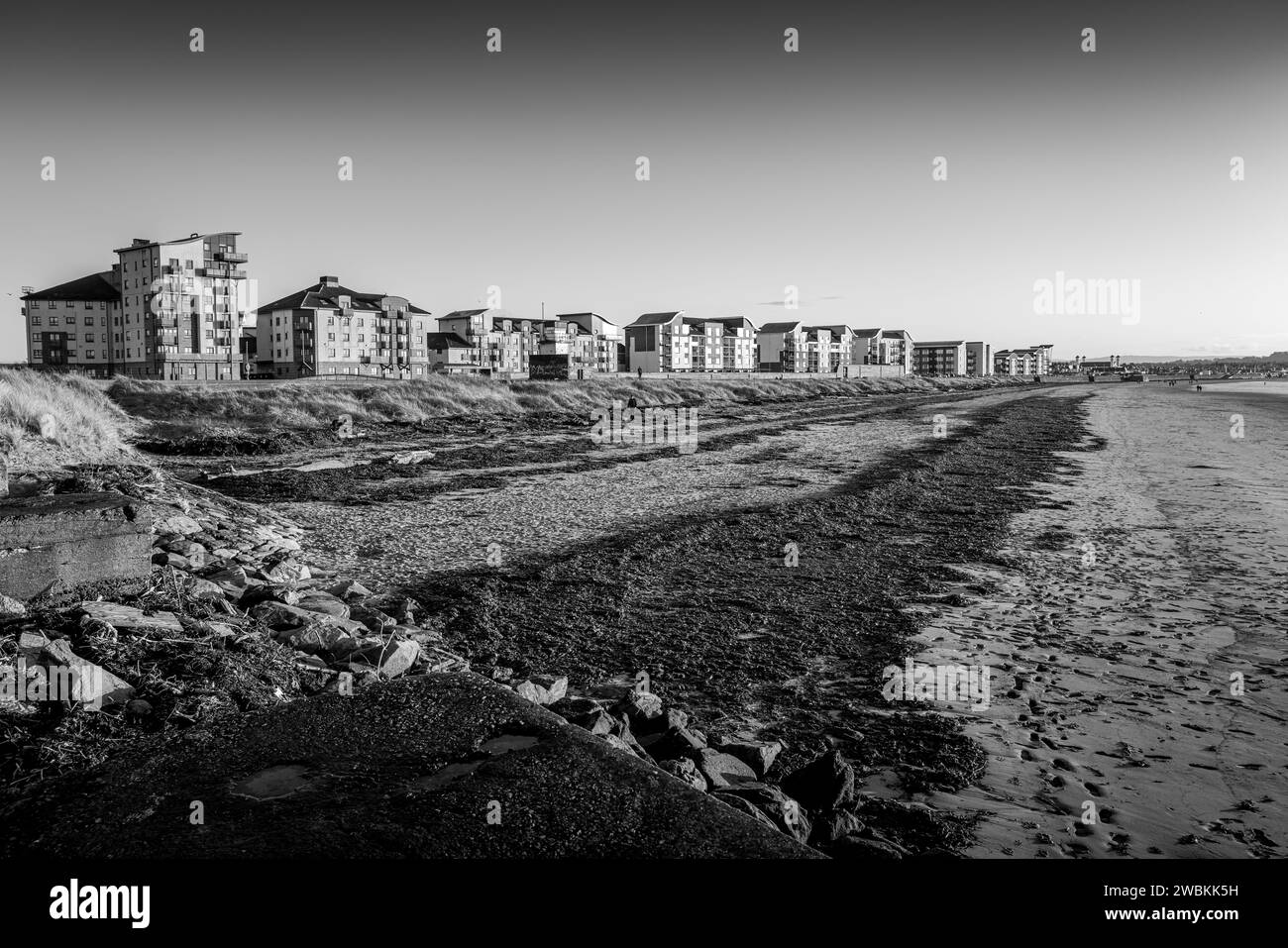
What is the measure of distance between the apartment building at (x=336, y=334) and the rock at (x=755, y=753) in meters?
95.8

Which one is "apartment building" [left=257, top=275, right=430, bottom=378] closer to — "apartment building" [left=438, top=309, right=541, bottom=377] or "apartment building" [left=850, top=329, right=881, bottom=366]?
"apartment building" [left=438, top=309, right=541, bottom=377]

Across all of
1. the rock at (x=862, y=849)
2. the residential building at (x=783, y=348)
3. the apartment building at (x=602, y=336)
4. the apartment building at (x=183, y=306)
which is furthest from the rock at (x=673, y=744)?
the residential building at (x=783, y=348)

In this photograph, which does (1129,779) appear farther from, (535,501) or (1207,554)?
(535,501)

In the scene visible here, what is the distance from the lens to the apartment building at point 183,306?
8862 centimetres

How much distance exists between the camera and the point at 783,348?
16400 centimetres

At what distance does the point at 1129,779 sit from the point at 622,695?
3800 mm

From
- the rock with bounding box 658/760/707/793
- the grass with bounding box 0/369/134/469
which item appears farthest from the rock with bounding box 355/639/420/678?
the grass with bounding box 0/369/134/469

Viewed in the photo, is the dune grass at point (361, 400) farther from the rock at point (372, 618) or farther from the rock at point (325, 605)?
the rock at point (372, 618)

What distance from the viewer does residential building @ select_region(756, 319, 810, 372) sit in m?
163

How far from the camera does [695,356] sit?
152 m

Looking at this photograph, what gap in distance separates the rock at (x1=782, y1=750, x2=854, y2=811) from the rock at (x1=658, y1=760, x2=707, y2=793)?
61 cm

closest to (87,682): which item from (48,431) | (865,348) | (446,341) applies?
(48,431)

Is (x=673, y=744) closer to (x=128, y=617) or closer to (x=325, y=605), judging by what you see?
(x=128, y=617)
